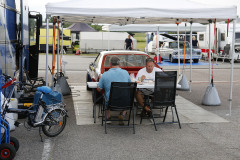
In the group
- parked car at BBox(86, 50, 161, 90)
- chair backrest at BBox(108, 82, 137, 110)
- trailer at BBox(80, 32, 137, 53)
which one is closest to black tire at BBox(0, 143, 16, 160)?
chair backrest at BBox(108, 82, 137, 110)

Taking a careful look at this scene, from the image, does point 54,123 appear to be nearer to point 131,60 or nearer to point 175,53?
point 131,60

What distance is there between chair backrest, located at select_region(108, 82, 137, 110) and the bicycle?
97 centimetres

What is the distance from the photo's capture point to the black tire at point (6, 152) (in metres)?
5.32

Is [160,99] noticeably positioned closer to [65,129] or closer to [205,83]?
[65,129]

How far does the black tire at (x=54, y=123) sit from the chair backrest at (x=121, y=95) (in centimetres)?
97

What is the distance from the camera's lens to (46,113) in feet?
20.7

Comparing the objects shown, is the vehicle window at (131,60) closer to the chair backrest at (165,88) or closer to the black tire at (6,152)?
the chair backrest at (165,88)

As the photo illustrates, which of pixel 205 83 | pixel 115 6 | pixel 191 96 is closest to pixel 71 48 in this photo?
pixel 205 83

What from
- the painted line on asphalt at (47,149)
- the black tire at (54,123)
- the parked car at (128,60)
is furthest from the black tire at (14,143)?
the parked car at (128,60)

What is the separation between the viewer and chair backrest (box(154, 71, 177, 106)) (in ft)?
23.7

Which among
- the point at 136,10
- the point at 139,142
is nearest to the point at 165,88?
the point at 139,142

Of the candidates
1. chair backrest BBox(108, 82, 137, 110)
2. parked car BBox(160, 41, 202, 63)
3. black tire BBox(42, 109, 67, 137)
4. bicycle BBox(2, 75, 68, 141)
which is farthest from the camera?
parked car BBox(160, 41, 202, 63)

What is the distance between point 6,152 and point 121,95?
8.04ft

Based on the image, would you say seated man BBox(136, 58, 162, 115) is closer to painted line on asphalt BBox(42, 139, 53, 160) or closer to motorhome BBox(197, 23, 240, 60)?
painted line on asphalt BBox(42, 139, 53, 160)
